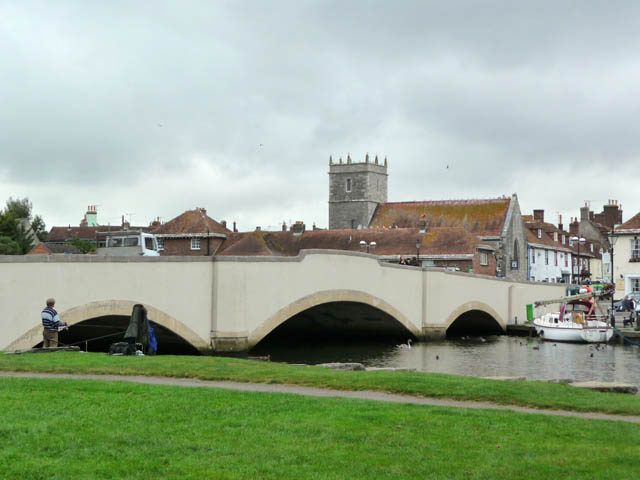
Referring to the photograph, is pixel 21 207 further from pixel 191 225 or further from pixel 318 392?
pixel 318 392

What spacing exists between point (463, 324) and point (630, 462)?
48810mm

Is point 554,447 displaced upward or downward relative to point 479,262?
downward

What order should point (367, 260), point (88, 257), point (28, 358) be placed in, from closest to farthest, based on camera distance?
point (28, 358)
point (88, 257)
point (367, 260)

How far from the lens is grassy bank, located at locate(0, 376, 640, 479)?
9289 mm

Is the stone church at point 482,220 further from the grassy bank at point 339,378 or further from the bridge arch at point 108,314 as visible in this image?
the grassy bank at point 339,378

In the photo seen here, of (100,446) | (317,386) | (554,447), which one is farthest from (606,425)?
(100,446)

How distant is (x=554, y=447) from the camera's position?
10562 mm

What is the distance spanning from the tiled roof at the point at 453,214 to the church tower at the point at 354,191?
1427 cm

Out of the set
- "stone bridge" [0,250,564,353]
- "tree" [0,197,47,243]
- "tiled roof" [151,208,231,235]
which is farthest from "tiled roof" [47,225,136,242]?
"stone bridge" [0,250,564,353]

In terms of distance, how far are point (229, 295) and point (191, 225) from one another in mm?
42714

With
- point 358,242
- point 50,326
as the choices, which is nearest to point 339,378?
point 50,326

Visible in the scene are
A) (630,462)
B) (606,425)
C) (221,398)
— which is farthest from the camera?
(221,398)

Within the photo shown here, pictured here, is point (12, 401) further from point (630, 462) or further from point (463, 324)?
point (463, 324)

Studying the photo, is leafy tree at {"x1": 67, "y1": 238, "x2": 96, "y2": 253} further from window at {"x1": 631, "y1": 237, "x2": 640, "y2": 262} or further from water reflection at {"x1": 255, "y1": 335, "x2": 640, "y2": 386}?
window at {"x1": 631, "y1": 237, "x2": 640, "y2": 262}
